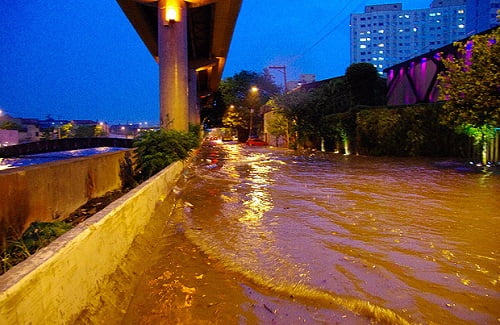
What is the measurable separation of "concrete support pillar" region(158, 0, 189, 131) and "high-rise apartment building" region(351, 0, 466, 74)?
131 meters

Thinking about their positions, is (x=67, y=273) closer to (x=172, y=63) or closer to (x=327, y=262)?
(x=327, y=262)

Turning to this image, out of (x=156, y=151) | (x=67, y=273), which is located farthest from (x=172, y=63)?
(x=67, y=273)

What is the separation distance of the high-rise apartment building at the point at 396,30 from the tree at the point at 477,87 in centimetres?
13193

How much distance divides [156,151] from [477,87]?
431 inches

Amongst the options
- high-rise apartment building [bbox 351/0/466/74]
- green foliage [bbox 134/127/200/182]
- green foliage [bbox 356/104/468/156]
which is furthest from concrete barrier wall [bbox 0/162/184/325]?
high-rise apartment building [bbox 351/0/466/74]

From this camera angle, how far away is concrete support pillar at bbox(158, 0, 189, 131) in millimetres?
18094

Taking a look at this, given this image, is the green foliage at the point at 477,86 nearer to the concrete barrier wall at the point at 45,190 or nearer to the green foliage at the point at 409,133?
the green foliage at the point at 409,133

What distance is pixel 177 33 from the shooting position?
18.2 metres

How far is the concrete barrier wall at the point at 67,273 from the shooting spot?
209cm

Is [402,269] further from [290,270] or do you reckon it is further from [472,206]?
[472,206]

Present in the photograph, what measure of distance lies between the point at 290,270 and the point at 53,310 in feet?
8.71

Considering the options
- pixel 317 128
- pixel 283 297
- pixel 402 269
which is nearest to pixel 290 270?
pixel 283 297

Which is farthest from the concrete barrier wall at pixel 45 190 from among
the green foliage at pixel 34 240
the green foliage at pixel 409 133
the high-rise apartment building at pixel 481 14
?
the high-rise apartment building at pixel 481 14

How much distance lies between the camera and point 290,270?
4.44 meters
